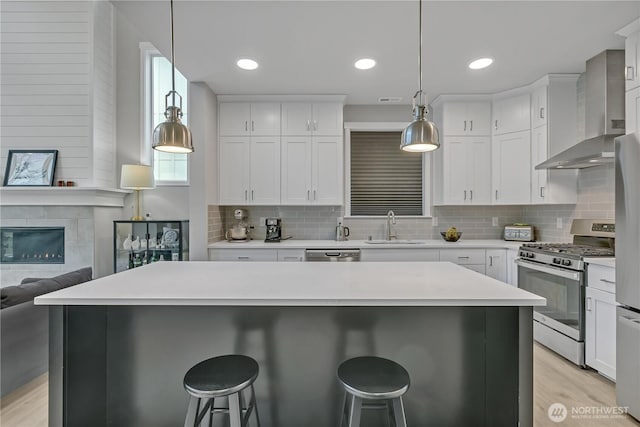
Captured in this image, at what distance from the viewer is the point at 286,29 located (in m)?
2.40

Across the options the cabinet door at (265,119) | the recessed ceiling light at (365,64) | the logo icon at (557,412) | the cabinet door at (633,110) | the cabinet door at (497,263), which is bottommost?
the logo icon at (557,412)

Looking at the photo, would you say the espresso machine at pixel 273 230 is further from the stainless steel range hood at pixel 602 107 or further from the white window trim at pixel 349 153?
the stainless steel range hood at pixel 602 107

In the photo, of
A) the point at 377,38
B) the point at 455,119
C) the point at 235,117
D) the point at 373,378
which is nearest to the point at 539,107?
the point at 455,119

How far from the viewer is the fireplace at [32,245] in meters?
3.86

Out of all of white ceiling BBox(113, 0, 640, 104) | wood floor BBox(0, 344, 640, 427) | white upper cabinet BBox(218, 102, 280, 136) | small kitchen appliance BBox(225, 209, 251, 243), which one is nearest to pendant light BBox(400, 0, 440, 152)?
white ceiling BBox(113, 0, 640, 104)

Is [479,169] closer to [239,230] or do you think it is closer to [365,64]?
[365,64]

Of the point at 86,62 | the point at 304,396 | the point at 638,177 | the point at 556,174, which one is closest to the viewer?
the point at 304,396

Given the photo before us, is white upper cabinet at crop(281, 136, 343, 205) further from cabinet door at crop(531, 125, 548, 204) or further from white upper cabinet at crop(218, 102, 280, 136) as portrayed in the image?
cabinet door at crop(531, 125, 548, 204)

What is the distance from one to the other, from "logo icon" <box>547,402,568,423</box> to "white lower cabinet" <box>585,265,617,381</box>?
1.81ft

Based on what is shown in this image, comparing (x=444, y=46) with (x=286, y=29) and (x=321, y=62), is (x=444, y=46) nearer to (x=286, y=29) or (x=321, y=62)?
(x=321, y=62)

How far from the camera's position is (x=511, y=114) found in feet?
11.8

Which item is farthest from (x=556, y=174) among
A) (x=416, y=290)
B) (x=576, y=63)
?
(x=416, y=290)

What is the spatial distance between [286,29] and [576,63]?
2765mm

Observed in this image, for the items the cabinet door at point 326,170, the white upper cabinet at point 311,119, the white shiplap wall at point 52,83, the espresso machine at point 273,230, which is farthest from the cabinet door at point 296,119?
the white shiplap wall at point 52,83
